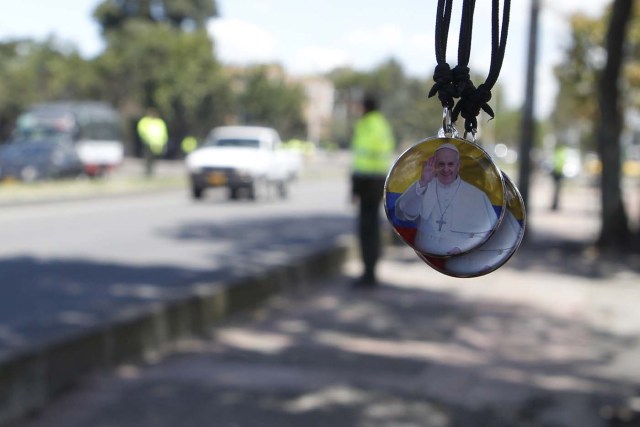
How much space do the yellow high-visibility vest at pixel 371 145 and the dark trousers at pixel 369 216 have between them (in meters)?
0.17

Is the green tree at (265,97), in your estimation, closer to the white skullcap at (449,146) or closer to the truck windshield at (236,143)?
the truck windshield at (236,143)

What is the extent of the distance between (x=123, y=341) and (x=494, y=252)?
6953mm

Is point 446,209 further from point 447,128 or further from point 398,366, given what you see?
point 398,366

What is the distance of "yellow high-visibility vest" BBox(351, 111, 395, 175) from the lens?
1146 cm

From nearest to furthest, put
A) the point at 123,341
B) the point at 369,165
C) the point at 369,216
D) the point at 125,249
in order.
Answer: the point at 123,341
the point at 369,165
the point at 369,216
the point at 125,249

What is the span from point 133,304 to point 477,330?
12.0ft

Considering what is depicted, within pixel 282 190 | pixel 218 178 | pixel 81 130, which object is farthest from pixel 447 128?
pixel 81 130

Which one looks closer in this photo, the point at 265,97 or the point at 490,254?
the point at 490,254

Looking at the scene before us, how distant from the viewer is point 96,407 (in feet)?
23.1

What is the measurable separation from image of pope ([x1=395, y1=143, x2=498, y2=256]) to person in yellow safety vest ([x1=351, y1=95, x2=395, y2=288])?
9945mm

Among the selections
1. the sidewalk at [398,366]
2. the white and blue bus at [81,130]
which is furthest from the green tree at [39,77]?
the sidewalk at [398,366]

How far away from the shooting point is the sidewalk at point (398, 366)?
703cm

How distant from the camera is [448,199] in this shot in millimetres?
1473

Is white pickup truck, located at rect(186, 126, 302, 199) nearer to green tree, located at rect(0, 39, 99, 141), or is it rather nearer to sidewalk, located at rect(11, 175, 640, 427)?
sidewalk, located at rect(11, 175, 640, 427)
